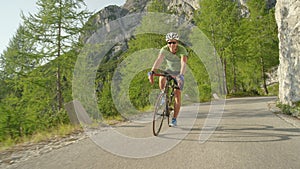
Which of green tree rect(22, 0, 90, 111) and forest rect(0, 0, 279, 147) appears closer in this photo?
forest rect(0, 0, 279, 147)

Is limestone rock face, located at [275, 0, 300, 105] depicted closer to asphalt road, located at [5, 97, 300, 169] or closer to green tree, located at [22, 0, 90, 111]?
asphalt road, located at [5, 97, 300, 169]

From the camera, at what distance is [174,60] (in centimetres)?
524

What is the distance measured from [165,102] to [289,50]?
7542 millimetres

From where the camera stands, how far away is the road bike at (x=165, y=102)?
4.80 meters

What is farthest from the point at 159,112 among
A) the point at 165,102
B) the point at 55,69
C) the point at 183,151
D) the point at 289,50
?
the point at 55,69

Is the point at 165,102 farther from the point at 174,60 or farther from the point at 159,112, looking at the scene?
the point at 174,60

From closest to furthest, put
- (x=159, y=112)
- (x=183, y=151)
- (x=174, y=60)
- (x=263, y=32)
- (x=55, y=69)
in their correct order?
(x=183, y=151) → (x=159, y=112) → (x=174, y=60) → (x=55, y=69) → (x=263, y=32)

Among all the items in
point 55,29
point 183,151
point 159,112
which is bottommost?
point 183,151

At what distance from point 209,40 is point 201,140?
20.1 metres

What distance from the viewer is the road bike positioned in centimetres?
480

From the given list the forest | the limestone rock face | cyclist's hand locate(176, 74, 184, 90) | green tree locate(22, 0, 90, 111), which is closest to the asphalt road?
cyclist's hand locate(176, 74, 184, 90)

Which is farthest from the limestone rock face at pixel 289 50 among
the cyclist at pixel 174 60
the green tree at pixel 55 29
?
the green tree at pixel 55 29

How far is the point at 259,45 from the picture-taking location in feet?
85.3

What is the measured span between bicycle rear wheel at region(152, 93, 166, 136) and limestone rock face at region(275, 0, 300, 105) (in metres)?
6.55
